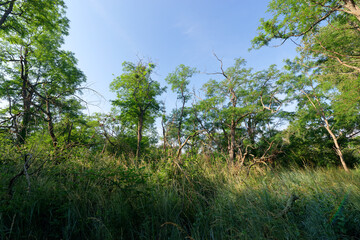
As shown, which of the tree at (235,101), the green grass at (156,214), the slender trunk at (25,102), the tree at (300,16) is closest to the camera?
the green grass at (156,214)

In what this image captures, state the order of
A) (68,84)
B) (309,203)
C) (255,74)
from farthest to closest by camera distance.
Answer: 1. (255,74)
2. (68,84)
3. (309,203)

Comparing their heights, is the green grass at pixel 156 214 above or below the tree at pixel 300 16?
below

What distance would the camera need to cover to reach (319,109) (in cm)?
1033

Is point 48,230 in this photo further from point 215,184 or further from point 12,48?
point 12,48

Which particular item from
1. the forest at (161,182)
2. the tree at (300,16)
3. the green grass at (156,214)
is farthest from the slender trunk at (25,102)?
the tree at (300,16)

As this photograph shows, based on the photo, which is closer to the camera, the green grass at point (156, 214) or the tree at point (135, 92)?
the green grass at point (156, 214)

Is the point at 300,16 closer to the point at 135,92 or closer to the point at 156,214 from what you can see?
the point at 156,214

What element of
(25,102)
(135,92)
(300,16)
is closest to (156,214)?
(25,102)

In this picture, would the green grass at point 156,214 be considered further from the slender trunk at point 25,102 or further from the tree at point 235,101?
the tree at point 235,101

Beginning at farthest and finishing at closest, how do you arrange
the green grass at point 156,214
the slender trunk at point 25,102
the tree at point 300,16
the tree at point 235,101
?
the tree at point 235,101 → the tree at point 300,16 → the slender trunk at point 25,102 → the green grass at point 156,214

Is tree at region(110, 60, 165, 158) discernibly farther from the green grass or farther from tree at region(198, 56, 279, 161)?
the green grass

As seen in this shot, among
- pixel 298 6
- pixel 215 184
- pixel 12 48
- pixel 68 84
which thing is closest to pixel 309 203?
pixel 215 184

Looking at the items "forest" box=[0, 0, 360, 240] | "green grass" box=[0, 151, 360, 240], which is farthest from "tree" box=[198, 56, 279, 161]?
"green grass" box=[0, 151, 360, 240]

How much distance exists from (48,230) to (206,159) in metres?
3.81
